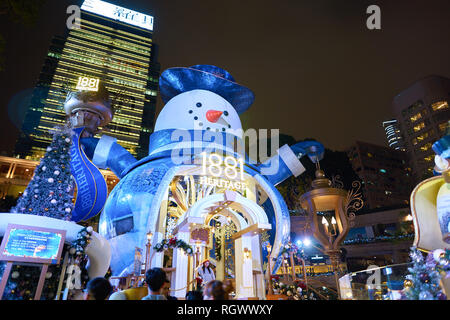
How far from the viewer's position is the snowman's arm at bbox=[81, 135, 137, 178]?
1339 centimetres

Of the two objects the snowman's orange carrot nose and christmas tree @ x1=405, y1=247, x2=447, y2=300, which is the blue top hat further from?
christmas tree @ x1=405, y1=247, x2=447, y2=300

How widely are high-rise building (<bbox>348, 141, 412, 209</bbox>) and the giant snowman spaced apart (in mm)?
57590

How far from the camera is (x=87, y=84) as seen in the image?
15219mm

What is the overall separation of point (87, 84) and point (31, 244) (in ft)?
35.7

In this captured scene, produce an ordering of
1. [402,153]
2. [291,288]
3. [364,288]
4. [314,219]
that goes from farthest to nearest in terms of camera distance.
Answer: [402,153] < [314,219] < [291,288] < [364,288]

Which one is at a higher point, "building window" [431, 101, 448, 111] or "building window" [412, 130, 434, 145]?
"building window" [431, 101, 448, 111]

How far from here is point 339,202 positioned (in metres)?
12.2

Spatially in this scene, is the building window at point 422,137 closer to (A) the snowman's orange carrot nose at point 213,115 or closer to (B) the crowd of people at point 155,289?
(A) the snowman's orange carrot nose at point 213,115

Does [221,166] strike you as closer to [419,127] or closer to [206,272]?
[206,272]

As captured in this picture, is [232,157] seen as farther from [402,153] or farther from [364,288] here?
[402,153]

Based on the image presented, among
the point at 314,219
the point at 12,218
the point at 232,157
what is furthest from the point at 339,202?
the point at 12,218

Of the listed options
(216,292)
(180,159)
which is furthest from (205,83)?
(216,292)

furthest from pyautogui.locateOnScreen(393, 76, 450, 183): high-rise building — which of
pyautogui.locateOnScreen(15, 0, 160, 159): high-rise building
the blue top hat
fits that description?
pyautogui.locateOnScreen(15, 0, 160, 159): high-rise building

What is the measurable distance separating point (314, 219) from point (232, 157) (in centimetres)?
A: 463
